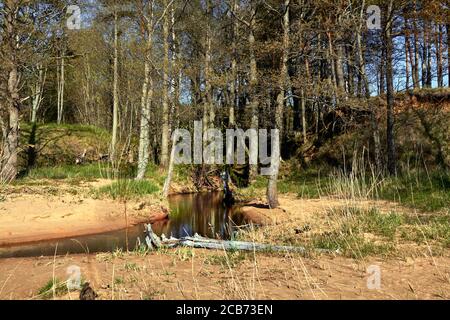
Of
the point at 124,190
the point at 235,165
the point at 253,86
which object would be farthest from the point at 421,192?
the point at 235,165

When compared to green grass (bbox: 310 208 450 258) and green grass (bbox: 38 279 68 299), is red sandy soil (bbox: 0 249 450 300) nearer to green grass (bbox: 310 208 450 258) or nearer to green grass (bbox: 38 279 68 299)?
green grass (bbox: 38 279 68 299)

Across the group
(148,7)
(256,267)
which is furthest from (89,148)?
(256,267)

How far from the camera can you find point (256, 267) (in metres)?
5.38

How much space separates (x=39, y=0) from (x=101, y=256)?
1234cm

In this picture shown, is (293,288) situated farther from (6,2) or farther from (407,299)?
(6,2)

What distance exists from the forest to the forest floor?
1.5 inches

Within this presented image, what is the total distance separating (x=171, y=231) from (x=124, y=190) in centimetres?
281

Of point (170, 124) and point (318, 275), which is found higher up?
point (170, 124)

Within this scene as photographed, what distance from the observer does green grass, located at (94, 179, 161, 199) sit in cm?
1272

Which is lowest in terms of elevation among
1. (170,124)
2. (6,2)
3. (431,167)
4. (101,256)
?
(101,256)
